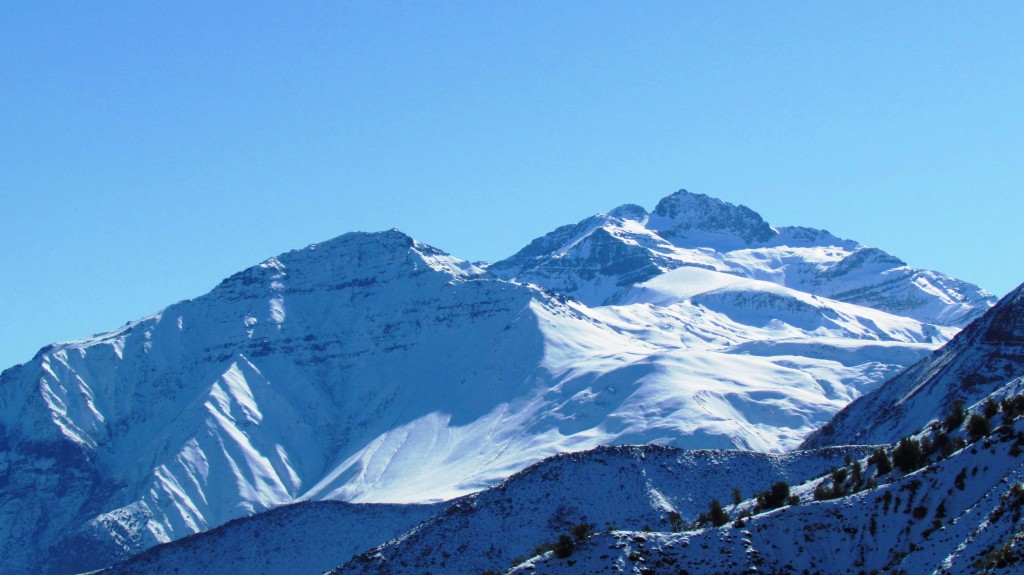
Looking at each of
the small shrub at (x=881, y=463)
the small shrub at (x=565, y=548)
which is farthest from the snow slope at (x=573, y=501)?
the small shrub at (x=565, y=548)

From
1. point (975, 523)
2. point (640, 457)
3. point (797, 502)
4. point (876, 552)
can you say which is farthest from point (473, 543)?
point (975, 523)

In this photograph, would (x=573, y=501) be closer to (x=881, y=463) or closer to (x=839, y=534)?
(x=881, y=463)

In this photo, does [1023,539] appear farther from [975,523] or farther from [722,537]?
[722,537]

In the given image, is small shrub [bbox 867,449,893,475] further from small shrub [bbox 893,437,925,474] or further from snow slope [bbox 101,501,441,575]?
snow slope [bbox 101,501,441,575]

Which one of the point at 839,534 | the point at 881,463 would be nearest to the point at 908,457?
the point at 881,463

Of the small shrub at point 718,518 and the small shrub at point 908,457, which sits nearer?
the small shrub at point 718,518

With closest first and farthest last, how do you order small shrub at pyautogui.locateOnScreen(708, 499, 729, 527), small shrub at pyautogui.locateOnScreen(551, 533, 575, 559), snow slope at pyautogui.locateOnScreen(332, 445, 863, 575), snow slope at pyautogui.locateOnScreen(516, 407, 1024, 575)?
snow slope at pyautogui.locateOnScreen(516, 407, 1024, 575), small shrub at pyautogui.locateOnScreen(551, 533, 575, 559), small shrub at pyautogui.locateOnScreen(708, 499, 729, 527), snow slope at pyautogui.locateOnScreen(332, 445, 863, 575)

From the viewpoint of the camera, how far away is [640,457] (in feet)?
474

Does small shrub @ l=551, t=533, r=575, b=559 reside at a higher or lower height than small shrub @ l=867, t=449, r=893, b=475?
higher

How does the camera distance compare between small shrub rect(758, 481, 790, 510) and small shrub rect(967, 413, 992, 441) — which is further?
small shrub rect(758, 481, 790, 510)

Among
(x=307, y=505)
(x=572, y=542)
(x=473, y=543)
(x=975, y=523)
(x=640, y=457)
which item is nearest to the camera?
(x=975, y=523)

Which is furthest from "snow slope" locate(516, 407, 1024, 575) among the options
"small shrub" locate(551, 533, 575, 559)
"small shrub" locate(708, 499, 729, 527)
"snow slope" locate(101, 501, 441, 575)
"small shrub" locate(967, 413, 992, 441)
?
"snow slope" locate(101, 501, 441, 575)

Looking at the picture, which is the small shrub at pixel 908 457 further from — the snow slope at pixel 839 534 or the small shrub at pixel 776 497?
the snow slope at pixel 839 534

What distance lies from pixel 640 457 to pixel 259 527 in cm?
4663
